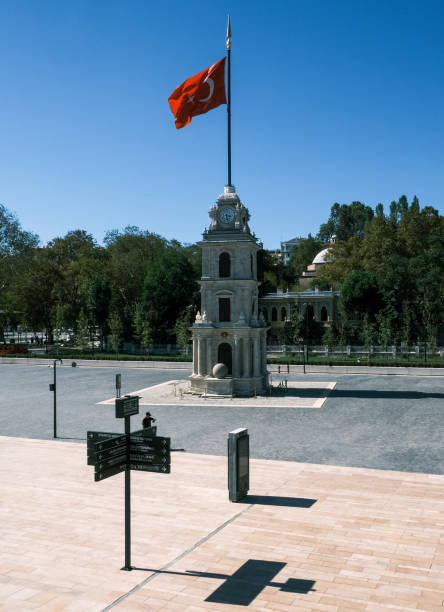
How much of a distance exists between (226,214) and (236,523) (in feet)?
93.5

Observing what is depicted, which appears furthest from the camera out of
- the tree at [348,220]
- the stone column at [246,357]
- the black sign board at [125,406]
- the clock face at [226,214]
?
the tree at [348,220]

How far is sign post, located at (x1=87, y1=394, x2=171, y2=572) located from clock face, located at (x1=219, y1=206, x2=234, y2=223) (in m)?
29.5

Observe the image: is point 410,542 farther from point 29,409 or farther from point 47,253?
point 47,253

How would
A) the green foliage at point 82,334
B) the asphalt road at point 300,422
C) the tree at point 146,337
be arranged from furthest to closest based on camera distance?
the green foliage at point 82,334 → the tree at point 146,337 → the asphalt road at point 300,422

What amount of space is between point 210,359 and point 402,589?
98.9 ft

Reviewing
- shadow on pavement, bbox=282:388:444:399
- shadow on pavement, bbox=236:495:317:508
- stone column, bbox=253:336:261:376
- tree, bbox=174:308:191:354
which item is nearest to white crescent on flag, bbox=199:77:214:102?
stone column, bbox=253:336:261:376

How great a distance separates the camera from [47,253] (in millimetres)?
90875

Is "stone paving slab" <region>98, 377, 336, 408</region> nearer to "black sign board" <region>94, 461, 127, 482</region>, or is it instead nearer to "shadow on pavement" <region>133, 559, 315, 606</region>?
"shadow on pavement" <region>133, 559, 315, 606</region>

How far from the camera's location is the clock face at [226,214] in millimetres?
40406

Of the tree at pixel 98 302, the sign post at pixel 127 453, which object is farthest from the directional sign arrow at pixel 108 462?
the tree at pixel 98 302

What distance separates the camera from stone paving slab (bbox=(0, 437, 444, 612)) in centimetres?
1051

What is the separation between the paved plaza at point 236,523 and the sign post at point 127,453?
150cm

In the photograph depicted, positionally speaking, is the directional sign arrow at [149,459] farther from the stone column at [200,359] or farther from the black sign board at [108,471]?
the stone column at [200,359]

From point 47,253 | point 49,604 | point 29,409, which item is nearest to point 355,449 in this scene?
point 49,604
